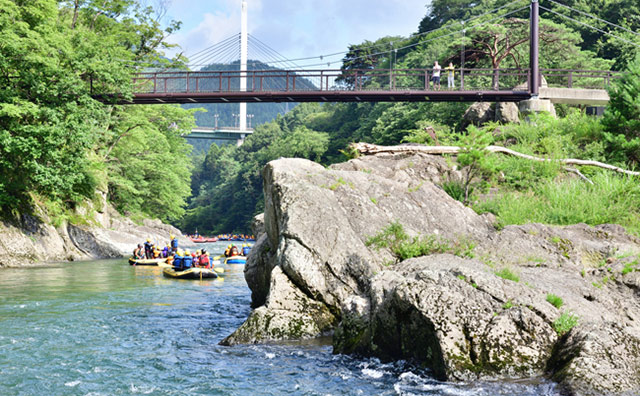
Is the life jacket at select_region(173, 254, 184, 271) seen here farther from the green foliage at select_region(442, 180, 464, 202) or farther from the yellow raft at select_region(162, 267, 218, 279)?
the green foliage at select_region(442, 180, 464, 202)

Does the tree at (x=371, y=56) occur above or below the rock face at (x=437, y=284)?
above

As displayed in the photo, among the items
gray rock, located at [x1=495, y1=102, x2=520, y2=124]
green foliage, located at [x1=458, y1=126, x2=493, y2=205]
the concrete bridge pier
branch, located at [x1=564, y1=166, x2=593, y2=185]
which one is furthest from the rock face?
gray rock, located at [x1=495, y1=102, x2=520, y2=124]

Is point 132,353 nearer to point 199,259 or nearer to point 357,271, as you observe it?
point 357,271

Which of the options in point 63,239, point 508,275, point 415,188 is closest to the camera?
point 508,275

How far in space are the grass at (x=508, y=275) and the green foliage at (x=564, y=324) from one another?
0.96 m

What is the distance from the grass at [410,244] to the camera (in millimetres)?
9430

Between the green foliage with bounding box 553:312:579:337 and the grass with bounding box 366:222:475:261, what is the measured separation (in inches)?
113

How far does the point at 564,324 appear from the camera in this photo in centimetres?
638

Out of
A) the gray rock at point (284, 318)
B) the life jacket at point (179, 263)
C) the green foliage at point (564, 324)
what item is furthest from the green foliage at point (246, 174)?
the green foliage at point (564, 324)

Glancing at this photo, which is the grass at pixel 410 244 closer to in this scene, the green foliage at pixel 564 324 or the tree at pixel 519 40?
the green foliage at pixel 564 324

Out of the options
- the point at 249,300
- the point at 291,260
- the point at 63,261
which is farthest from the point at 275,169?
the point at 63,261

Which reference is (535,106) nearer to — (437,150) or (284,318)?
(437,150)

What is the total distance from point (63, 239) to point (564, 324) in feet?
73.4

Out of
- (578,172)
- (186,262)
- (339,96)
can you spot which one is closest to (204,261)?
(186,262)
